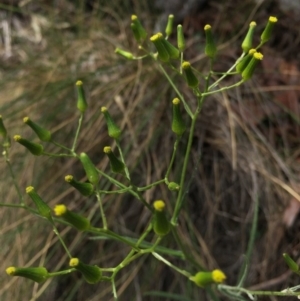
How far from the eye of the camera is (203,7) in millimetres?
2621

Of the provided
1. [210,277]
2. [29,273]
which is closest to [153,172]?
[29,273]

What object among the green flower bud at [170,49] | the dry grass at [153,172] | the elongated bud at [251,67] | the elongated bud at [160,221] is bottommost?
the dry grass at [153,172]

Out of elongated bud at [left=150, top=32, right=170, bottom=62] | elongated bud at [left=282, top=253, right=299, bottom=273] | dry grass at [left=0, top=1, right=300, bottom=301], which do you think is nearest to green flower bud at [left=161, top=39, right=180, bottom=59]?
elongated bud at [left=150, top=32, right=170, bottom=62]

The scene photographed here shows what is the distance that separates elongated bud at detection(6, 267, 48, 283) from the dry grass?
0.98 meters

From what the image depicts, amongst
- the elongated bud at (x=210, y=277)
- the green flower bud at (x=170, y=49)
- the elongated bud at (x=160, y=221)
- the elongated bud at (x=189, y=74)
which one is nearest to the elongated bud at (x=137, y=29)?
the green flower bud at (x=170, y=49)

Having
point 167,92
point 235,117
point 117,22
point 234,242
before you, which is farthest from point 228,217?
point 117,22

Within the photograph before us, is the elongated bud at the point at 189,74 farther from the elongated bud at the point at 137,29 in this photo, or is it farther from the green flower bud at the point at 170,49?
the elongated bud at the point at 137,29

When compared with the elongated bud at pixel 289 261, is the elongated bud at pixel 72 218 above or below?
above

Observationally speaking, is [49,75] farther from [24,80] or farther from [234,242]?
[234,242]

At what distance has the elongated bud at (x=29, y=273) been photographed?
3.47ft

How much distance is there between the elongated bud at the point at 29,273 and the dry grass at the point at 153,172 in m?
0.98

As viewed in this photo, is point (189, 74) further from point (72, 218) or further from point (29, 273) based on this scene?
point (29, 273)

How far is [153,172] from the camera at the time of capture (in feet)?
7.51

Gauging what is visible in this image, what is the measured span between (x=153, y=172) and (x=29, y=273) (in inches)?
48.4
